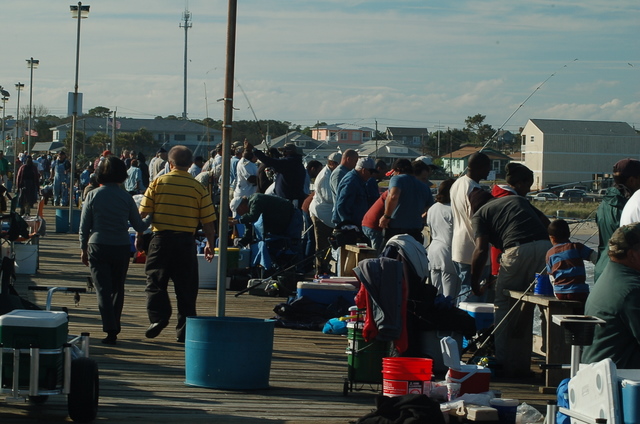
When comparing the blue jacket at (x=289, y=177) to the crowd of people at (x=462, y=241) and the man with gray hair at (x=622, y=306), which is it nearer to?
the crowd of people at (x=462, y=241)

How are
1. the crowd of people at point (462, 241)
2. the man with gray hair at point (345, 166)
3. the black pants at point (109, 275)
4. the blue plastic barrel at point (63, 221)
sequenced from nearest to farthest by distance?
the crowd of people at point (462, 241)
the black pants at point (109, 275)
the man with gray hair at point (345, 166)
the blue plastic barrel at point (63, 221)

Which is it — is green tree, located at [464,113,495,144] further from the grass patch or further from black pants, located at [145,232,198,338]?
black pants, located at [145,232,198,338]

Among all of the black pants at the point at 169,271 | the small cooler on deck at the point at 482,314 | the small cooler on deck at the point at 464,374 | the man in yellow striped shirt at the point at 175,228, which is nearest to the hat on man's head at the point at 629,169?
the small cooler on deck at the point at 464,374

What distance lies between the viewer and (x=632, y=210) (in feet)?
21.0

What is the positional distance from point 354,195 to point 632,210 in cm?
559

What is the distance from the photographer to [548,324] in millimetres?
7277

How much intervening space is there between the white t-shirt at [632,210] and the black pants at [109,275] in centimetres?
397

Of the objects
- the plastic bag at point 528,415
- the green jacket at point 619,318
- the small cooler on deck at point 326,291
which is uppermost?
the green jacket at point 619,318

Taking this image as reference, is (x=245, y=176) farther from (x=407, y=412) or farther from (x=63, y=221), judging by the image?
(x=407, y=412)

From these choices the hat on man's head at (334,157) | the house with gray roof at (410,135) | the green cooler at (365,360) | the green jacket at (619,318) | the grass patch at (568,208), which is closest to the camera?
the green jacket at (619,318)

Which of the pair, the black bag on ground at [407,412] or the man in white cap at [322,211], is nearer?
the black bag on ground at [407,412]

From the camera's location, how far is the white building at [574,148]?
87450 mm

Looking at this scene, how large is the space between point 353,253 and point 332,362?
3712 millimetres

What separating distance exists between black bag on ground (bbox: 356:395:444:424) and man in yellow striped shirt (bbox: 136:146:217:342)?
333 centimetres
